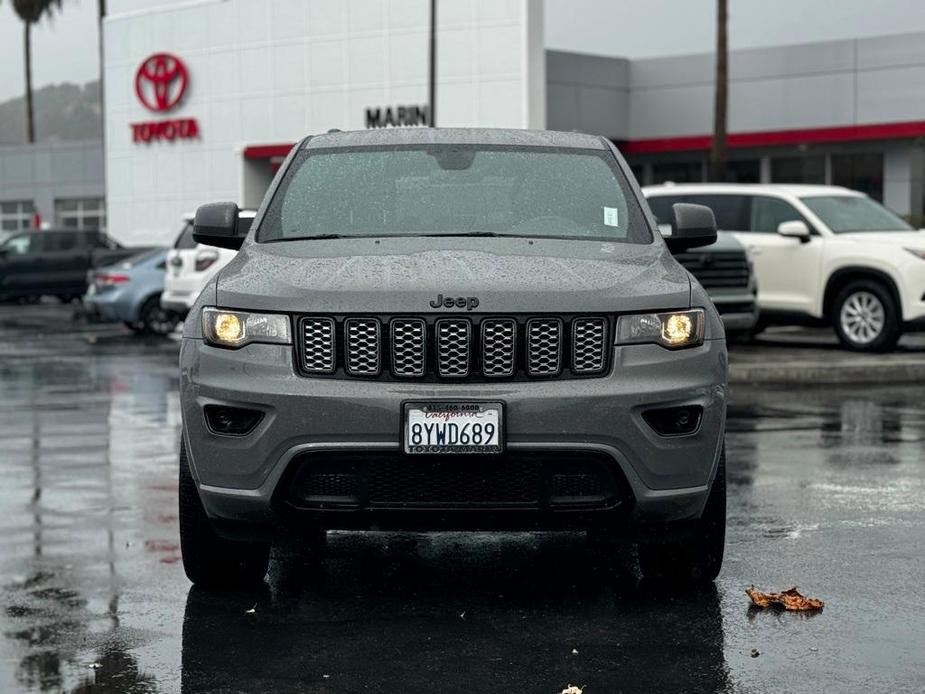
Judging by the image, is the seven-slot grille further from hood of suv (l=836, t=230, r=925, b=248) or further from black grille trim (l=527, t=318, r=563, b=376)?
hood of suv (l=836, t=230, r=925, b=248)

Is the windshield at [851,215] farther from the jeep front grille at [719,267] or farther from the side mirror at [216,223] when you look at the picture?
the side mirror at [216,223]

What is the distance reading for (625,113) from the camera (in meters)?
48.5

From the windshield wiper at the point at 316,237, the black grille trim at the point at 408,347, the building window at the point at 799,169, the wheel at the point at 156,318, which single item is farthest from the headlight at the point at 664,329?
the building window at the point at 799,169

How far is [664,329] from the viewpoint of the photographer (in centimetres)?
582

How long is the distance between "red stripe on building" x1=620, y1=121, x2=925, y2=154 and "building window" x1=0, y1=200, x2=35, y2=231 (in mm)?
31024

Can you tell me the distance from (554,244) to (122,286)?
19117mm

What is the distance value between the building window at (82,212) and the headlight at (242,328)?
61.7 meters

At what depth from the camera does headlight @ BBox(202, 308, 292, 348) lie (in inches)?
227

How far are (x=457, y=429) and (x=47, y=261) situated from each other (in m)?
32.0

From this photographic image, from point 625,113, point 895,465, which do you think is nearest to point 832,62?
point 625,113

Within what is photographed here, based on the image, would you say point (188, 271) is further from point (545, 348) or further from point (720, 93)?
point (720, 93)

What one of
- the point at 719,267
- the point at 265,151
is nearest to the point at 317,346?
the point at 719,267

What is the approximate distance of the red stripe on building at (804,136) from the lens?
42.8 m

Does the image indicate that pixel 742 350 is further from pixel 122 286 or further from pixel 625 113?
pixel 625 113
